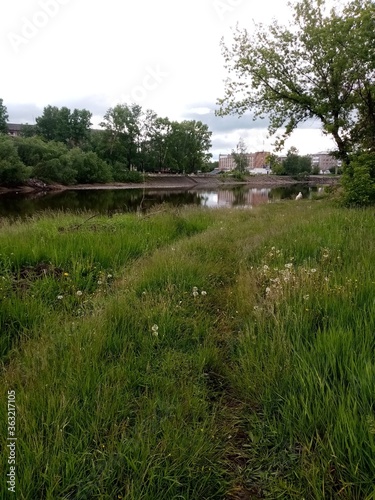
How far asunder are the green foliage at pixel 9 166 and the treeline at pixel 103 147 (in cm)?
12

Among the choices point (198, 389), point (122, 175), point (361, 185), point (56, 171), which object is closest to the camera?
point (198, 389)

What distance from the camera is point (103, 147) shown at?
78.9 m

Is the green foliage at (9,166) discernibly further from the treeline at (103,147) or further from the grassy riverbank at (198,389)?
the grassy riverbank at (198,389)

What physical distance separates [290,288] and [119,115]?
8795 centimetres

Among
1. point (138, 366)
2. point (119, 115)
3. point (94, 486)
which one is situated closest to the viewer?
point (94, 486)

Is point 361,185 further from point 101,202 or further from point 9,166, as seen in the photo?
point 9,166

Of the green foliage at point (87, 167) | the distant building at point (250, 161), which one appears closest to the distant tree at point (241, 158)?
the distant building at point (250, 161)

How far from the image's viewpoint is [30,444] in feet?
5.37

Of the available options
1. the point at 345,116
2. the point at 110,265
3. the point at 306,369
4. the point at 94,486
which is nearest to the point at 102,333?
the point at 94,486

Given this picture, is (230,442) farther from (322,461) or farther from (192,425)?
(322,461)

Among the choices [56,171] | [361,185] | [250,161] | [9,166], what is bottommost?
[361,185]

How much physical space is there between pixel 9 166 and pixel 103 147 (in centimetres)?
Result: 4143

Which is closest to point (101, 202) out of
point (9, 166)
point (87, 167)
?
point (9, 166)

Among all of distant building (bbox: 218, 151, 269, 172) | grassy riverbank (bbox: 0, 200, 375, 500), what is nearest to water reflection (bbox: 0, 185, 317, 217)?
grassy riverbank (bbox: 0, 200, 375, 500)
